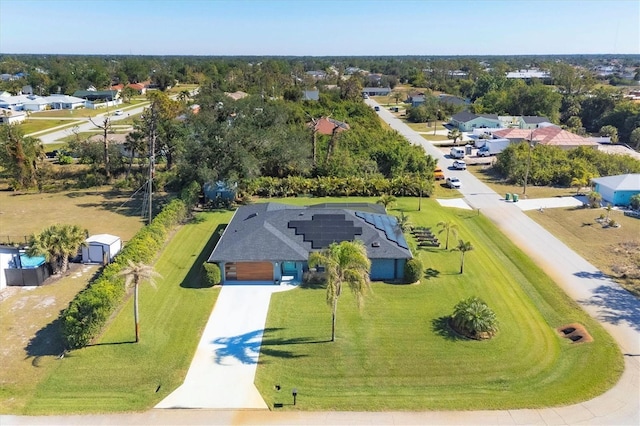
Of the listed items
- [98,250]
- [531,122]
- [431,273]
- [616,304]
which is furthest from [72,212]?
[531,122]

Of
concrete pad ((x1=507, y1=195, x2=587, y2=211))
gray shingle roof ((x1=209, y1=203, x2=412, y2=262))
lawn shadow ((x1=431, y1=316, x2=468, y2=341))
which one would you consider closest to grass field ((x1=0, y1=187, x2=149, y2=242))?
gray shingle roof ((x1=209, y1=203, x2=412, y2=262))

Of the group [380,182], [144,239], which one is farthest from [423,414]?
[380,182]

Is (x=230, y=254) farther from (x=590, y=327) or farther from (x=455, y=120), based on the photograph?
(x=455, y=120)

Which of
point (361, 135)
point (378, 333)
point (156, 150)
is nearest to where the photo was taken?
point (378, 333)

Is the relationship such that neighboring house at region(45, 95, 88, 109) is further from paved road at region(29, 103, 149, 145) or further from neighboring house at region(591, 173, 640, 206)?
neighboring house at region(591, 173, 640, 206)

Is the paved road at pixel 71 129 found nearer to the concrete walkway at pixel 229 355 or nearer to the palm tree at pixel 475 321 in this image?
the concrete walkway at pixel 229 355

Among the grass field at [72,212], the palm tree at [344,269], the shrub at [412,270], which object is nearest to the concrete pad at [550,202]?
the shrub at [412,270]

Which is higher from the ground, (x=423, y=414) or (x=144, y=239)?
(x=144, y=239)
